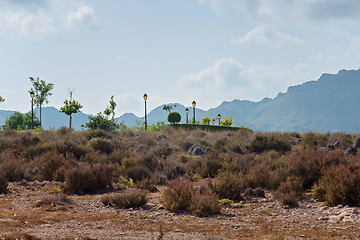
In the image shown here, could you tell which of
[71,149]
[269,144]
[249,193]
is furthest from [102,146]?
[249,193]

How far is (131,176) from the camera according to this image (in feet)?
45.3

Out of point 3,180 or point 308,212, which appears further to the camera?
point 3,180

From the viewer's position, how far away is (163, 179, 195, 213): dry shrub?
8.02 metres

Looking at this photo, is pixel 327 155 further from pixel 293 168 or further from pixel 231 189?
pixel 231 189

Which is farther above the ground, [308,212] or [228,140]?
[228,140]

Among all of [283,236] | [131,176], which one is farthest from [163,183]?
[283,236]

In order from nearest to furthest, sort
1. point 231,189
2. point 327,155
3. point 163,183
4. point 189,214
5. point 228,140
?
point 189,214 < point 231,189 < point 327,155 < point 163,183 < point 228,140

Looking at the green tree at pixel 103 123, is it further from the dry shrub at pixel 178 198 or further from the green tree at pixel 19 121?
the dry shrub at pixel 178 198

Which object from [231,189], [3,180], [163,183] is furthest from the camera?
[163,183]

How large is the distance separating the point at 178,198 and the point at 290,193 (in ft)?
9.73

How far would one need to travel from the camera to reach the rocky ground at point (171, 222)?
5.96 metres

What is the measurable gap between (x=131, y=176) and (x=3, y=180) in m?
4.56

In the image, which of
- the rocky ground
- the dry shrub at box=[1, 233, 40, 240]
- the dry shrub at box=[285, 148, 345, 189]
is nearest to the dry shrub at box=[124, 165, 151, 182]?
the rocky ground

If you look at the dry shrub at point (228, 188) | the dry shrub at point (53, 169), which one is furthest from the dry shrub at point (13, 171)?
the dry shrub at point (228, 188)
